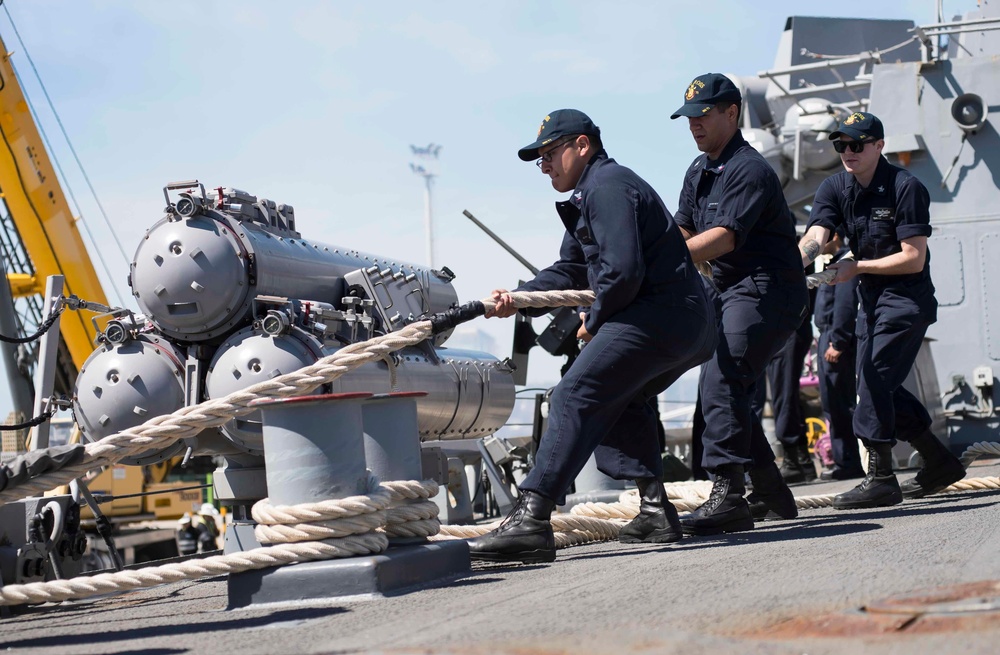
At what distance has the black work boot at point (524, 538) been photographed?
13.7ft

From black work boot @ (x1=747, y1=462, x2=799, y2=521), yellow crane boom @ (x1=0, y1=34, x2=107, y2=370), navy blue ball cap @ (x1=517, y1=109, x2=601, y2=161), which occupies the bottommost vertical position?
black work boot @ (x1=747, y1=462, x2=799, y2=521)

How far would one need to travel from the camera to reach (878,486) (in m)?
5.75

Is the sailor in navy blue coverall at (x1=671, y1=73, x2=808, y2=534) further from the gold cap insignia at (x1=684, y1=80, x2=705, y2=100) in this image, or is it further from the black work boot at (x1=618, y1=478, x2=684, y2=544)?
the black work boot at (x1=618, y1=478, x2=684, y2=544)

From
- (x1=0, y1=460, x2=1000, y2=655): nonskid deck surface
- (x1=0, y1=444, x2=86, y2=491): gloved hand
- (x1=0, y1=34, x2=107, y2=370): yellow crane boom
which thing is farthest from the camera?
(x1=0, y1=34, x2=107, y2=370): yellow crane boom

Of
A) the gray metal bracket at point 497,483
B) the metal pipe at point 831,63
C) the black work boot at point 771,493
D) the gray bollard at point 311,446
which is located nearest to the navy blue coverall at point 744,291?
the black work boot at point 771,493

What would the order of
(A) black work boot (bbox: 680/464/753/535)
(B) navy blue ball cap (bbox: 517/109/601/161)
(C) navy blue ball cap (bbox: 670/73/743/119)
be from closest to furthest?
(B) navy blue ball cap (bbox: 517/109/601/161) < (A) black work boot (bbox: 680/464/753/535) < (C) navy blue ball cap (bbox: 670/73/743/119)

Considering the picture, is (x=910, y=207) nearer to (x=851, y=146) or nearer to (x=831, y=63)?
(x=851, y=146)

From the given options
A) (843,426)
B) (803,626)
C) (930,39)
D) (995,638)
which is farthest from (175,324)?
(930,39)

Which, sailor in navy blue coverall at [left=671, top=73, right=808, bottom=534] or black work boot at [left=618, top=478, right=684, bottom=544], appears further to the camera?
sailor in navy blue coverall at [left=671, top=73, right=808, bottom=534]

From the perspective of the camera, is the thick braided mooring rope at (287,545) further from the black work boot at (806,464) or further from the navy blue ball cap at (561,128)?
the black work boot at (806,464)

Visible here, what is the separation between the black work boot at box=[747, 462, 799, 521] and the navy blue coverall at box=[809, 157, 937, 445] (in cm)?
61

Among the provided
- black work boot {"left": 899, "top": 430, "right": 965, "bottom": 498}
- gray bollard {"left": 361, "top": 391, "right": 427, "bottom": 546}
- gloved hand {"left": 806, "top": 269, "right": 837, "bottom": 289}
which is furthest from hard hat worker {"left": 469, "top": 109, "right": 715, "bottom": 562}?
black work boot {"left": 899, "top": 430, "right": 965, "bottom": 498}

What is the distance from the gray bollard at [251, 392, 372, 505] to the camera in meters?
3.48

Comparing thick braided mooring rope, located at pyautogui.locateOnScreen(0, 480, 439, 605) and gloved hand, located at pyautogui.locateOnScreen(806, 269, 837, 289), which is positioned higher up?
gloved hand, located at pyautogui.locateOnScreen(806, 269, 837, 289)
